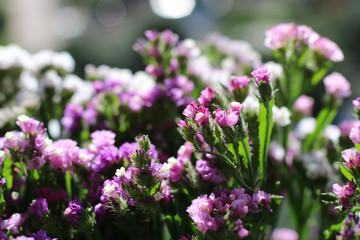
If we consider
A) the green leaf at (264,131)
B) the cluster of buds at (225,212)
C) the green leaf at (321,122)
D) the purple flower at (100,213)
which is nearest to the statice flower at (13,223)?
the purple flower at (100,213)

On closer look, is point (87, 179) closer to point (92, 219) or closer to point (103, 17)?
point (92, 219)

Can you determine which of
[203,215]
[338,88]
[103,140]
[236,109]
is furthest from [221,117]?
[338,88]

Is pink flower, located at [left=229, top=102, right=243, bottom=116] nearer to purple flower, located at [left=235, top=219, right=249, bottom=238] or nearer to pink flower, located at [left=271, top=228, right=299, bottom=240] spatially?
purple flower, located at [left=235, top=219, right=249, bottom=238]

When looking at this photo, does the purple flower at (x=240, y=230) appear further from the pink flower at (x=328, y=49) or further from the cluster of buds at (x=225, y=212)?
the pink flower at (x=328, y=49)

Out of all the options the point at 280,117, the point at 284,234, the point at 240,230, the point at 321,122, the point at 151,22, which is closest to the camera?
the point at 240,230

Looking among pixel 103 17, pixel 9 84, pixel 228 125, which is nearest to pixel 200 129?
pixel 228 125

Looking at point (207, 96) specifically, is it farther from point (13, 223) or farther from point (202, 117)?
point (13, 223)

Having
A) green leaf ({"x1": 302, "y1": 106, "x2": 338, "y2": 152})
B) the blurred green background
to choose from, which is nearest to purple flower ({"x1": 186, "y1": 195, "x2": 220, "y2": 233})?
green leaf ({"x1": 302, "y1": 106, "x2": 338, "y2": 152})
